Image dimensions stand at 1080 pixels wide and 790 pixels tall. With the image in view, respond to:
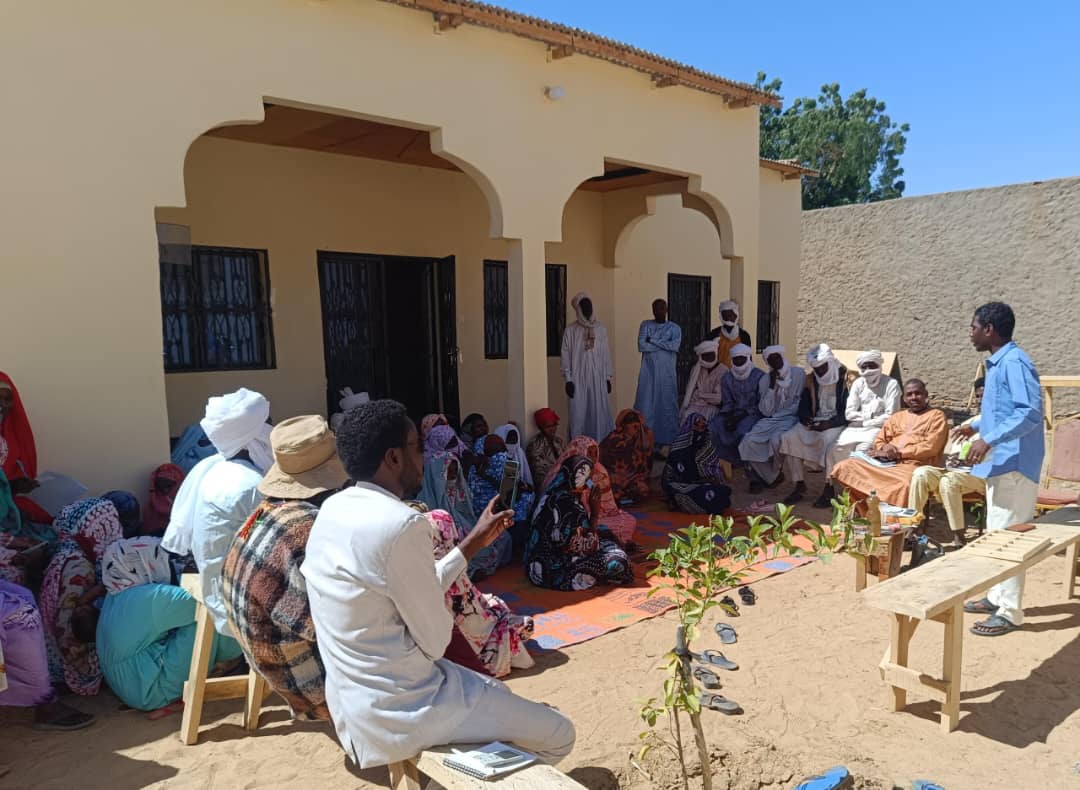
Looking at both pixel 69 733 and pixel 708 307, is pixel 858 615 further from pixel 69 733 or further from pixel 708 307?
pixel 708 307

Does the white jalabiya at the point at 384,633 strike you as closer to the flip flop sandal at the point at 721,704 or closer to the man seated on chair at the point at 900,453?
the flip flop sandal at the point at 721,704

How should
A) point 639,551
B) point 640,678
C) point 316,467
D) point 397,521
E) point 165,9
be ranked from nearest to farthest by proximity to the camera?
1. point 397,521
2. point 316,467
3. point 640,678
4. point 165,9
5. point 639,551

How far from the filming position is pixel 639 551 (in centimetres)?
557

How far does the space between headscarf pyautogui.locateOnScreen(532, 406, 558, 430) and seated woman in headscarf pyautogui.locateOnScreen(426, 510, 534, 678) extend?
2.55 m

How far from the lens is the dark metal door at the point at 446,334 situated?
24.2 ft

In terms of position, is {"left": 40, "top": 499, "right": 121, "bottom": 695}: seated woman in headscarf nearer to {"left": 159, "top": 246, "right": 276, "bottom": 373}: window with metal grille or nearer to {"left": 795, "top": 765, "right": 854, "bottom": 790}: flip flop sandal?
{"left": 159, "top": 246, "right": 276, "bottom": 373}: window with metal grille

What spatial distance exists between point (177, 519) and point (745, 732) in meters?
2.65

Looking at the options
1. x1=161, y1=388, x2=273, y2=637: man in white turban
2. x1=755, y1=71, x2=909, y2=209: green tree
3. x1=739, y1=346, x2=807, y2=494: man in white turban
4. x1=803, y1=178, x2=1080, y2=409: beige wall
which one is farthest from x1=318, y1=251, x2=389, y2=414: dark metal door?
→ x1=755, y1=71, x2=909, y2=209: green tree

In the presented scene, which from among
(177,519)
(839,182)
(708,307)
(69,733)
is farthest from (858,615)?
(839,182)

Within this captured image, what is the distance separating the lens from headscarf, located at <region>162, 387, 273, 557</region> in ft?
10.4

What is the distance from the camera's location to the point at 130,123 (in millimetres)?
4191

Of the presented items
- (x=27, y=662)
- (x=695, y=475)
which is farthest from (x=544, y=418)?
(x=27, y=662)

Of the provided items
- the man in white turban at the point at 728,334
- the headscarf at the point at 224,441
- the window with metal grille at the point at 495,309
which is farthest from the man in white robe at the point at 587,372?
the headscarf at the point at 224,441

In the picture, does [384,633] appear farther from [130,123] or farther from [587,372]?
[587,372]
